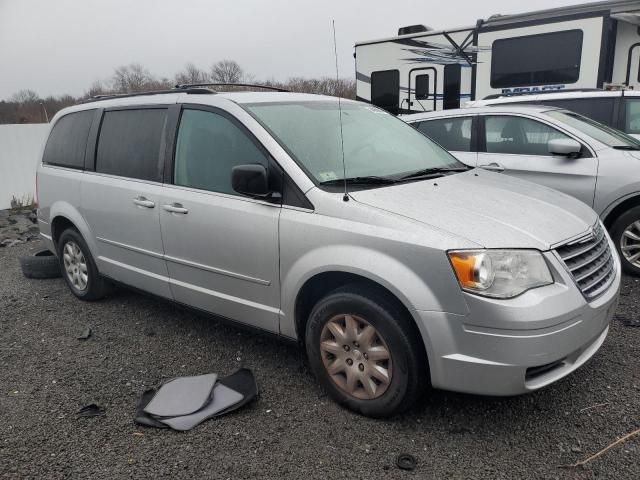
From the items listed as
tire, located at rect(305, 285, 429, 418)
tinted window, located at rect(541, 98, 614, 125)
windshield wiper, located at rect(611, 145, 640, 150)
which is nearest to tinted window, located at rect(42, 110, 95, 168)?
tire, located at rect(305, 285, 429, 418)

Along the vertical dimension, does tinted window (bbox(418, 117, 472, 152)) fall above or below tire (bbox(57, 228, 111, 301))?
above

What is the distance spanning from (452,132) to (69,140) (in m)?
3.94

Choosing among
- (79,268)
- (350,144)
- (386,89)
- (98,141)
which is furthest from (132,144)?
(386,89)

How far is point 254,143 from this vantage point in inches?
127

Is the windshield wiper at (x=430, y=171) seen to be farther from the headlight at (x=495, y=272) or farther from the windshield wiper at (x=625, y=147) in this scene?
the windshield wiper at (x=625, y=147)

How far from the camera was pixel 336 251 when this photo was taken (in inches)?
109

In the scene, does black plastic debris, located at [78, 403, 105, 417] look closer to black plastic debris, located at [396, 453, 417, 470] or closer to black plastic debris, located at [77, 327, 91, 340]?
black plastic debris, located at [77, 327, 91, 340]

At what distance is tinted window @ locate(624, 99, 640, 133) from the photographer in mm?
5949

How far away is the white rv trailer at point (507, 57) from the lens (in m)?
8.62

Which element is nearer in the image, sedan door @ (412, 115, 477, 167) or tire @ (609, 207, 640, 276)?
tire @ (609, 207, 640, 276)

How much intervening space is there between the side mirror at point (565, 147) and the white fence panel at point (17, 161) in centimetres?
911

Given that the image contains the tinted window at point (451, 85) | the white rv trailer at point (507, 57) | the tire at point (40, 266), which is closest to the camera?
the tire at point (40, 266)

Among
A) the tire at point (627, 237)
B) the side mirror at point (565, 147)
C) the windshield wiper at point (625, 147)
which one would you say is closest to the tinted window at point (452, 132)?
the side mirror at point (565, 147)

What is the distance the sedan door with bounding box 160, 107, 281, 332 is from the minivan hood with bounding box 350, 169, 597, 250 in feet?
2.29
